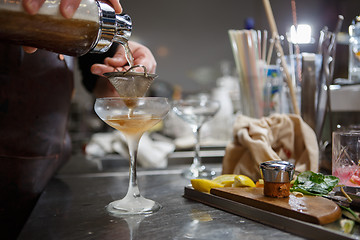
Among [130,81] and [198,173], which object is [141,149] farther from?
[130,81]

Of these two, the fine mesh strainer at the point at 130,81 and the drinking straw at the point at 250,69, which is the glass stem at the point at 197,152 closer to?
the drinking straw at the point at 250,69

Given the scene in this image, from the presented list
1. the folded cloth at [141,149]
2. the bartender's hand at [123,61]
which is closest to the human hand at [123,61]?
the bartender's hand at [123,61]

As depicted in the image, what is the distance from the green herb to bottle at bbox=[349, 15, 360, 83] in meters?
0.77

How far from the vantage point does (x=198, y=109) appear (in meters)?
1.21

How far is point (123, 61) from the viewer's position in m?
0.93

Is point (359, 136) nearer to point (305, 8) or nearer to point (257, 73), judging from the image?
point (257, 73)

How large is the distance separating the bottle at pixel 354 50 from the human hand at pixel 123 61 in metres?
0.80

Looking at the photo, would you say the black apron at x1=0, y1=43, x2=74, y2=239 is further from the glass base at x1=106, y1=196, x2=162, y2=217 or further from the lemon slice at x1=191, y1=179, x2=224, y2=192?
the lemon slice at x1=191, y1=179, x2=224, y2=192

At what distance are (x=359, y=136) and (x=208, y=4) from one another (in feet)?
9.17

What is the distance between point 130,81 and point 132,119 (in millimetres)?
89

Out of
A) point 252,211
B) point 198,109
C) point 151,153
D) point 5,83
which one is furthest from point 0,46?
point 151,153

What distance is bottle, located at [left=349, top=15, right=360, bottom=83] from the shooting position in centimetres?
133

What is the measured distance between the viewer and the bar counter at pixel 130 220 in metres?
0.59

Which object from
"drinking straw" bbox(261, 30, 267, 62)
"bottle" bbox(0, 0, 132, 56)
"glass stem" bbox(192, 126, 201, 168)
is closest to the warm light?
"drinking straw" bbox(261, 30, 267, 62)
